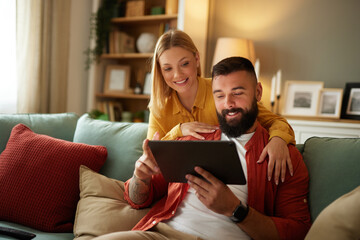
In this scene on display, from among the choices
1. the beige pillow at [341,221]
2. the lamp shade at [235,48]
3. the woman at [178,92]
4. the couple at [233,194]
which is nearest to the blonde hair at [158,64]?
the woman at [178,92]

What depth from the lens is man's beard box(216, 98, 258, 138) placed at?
3.99 feet

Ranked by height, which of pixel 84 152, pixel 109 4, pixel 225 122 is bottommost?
pixel 84 152

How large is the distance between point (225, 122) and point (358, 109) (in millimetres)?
2081

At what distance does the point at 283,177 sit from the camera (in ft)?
3.62

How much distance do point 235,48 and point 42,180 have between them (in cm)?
212

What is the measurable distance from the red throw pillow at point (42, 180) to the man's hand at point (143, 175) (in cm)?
35

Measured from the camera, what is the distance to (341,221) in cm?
83

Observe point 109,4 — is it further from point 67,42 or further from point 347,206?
point 347,206

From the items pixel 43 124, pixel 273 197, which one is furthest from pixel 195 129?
pixel 43 124

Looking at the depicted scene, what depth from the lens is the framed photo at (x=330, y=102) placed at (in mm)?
2824

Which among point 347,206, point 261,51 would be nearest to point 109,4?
point 261,51

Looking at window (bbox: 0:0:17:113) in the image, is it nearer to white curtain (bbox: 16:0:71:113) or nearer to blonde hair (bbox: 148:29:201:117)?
white curtain (bbox: 16:0:71:113)

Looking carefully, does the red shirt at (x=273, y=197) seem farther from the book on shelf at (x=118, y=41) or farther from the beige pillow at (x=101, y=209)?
the book on shelf at (x=118, y=41)

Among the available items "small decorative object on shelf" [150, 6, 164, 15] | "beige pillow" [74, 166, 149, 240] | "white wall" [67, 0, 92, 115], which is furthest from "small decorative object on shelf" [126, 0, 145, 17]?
"beige pillow" [74, 166, 149, 240]
